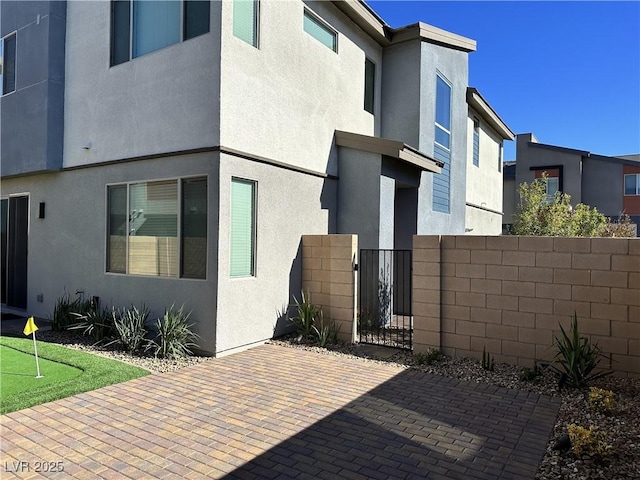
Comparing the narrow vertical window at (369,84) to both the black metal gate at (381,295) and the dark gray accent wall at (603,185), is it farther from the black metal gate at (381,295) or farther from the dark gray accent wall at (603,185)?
the dark gray accent wall at (603,185)

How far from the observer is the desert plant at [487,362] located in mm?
7023

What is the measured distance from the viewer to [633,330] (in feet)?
20.6

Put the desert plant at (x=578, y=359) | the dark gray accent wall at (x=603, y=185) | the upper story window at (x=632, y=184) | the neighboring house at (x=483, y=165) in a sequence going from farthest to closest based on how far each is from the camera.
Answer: the upper story window at (x=632, y=184) → the dark gray accent wall at (x=603, y=185) → the neighboring house at (x=483, y=165) → the desert plant at (x=578, y=359)

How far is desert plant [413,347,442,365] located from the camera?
7.45 meters

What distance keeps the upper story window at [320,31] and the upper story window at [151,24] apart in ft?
9.52

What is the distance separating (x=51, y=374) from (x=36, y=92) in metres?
7.29

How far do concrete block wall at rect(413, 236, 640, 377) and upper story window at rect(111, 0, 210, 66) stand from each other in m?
5.77

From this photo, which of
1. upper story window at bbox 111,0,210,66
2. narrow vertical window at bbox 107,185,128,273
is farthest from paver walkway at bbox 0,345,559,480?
upper story window at bbox 111,0,210,66

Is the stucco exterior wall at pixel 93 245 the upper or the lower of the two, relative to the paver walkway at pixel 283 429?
upper

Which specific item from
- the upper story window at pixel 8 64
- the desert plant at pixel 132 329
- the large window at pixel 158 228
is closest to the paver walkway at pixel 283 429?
the desert plant at pixel 132 329

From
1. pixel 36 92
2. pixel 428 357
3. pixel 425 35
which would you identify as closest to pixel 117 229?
pixel 36 92

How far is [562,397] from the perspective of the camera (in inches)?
233

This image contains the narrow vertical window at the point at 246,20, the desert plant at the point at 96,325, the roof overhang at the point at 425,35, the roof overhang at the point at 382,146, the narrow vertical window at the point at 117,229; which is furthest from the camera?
the roof overhang at the point at 425,35

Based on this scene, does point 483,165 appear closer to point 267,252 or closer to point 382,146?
point 382,146
